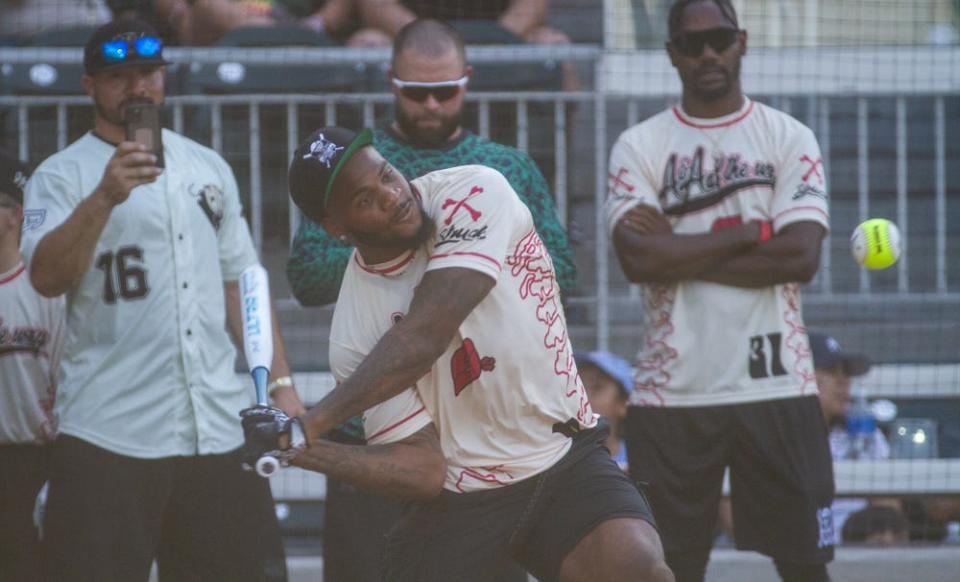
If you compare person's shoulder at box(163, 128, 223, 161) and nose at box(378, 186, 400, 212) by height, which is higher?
person's shoulder at box(163, 128, 223, 161)

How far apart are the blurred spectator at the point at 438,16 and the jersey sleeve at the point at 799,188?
3.02m

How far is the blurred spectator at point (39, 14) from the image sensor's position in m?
8.55

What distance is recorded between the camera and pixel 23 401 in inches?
192

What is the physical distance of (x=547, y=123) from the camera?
23.9 ft

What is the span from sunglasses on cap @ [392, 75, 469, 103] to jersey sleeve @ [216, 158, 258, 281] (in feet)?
2.24

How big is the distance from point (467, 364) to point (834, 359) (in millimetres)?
3424

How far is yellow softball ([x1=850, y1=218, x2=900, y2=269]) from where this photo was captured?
5.01 metres

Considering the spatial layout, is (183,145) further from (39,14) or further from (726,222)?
(39,14)

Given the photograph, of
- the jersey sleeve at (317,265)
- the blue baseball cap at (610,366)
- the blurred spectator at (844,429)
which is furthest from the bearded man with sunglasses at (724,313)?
the blurred spectator at (844,429)

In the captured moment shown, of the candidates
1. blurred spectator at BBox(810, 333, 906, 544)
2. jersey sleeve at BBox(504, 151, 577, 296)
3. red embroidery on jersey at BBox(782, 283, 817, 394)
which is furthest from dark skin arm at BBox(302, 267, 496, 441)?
blurred spectator at BBox(810, 333, 906, 544)

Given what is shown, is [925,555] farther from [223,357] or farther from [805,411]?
[223,357]

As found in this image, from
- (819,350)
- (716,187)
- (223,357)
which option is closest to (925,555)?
(819,350)

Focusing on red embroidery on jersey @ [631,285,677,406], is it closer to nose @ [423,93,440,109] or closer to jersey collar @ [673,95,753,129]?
jersey collar @ [673,95,753,129]

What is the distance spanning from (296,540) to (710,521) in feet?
8.91
